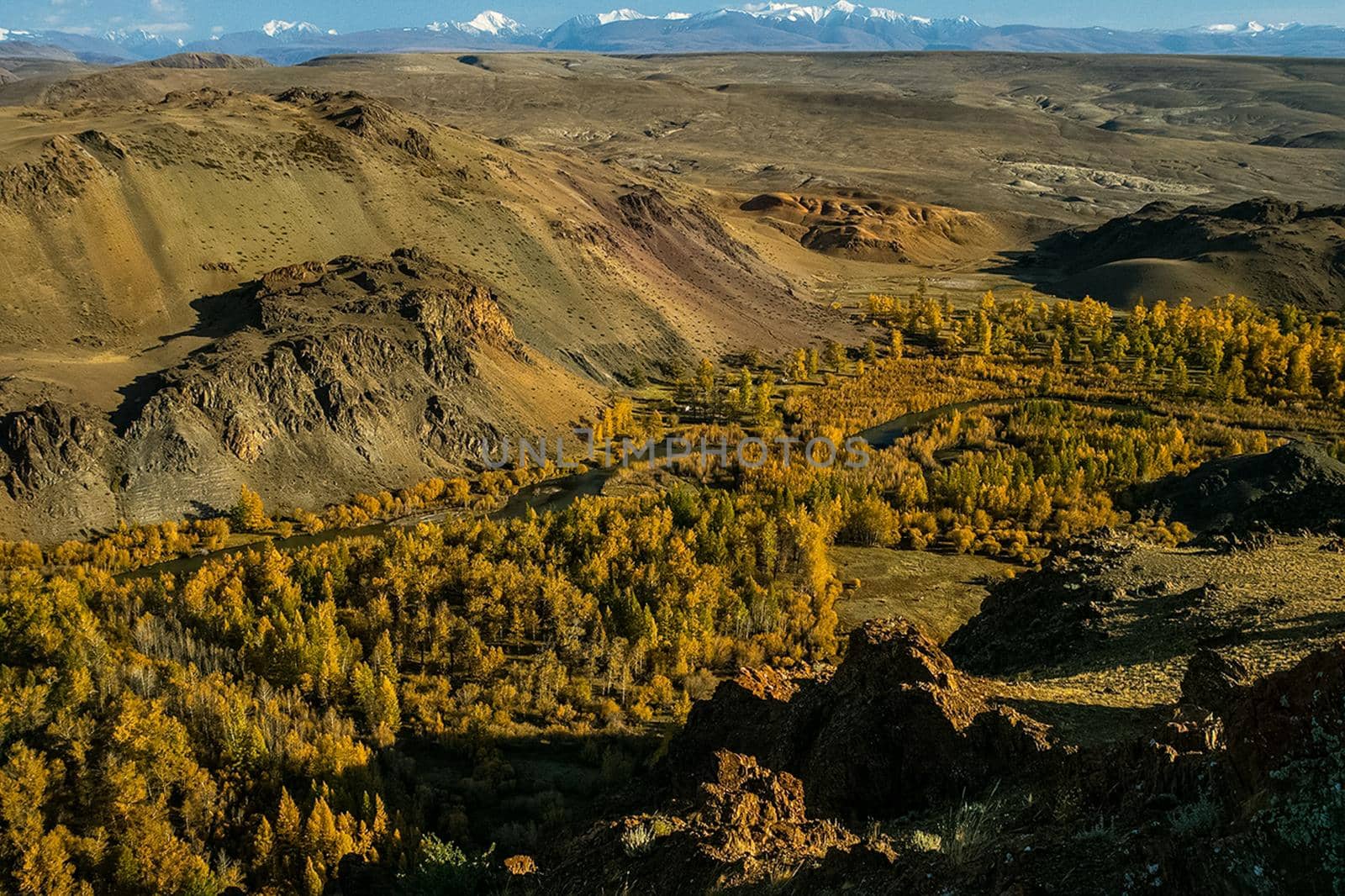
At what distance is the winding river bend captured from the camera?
72625 mm

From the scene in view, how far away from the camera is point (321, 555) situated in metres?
65.1

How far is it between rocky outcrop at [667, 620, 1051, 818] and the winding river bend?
50632 millimetres

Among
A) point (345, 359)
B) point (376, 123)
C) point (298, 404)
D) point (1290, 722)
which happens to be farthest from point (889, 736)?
point (376, 123)

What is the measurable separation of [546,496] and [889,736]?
67.1 m

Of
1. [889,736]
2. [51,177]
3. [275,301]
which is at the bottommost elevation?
[889,736]

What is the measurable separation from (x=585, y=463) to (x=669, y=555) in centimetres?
3288

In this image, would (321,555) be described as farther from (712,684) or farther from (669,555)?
(712,684)

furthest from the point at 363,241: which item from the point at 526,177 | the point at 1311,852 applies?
the point at 1311,852

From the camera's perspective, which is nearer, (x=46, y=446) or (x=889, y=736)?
(x=889, y=736)

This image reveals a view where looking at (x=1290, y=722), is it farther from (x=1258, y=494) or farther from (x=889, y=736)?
(x=1258, y=494)

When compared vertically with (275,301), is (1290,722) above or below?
above

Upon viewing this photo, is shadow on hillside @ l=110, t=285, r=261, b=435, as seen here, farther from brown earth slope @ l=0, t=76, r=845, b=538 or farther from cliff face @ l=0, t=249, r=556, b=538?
brown earth slope @ l=0, t=76, r=845, b=538

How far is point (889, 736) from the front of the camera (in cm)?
2491

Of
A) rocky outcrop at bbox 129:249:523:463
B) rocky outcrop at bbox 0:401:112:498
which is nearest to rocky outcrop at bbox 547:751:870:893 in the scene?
rocky outcrop at bbox 0:401:112:498
